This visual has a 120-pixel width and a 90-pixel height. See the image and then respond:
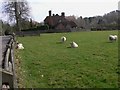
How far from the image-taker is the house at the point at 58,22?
117750mm

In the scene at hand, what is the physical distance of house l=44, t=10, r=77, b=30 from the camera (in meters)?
118

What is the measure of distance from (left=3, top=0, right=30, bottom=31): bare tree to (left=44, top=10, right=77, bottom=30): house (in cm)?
3217

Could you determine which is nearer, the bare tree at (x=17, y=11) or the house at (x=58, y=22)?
the bare tree at (x=17, y=11)

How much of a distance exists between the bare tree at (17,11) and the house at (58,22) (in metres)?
32.2

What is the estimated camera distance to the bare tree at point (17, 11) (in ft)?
274

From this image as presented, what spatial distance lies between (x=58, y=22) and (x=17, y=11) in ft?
121

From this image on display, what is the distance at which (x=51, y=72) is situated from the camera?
12.0 meters

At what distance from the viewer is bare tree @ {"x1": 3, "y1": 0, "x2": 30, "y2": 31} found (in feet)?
274

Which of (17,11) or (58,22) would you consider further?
(58,22)

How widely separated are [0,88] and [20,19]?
78.3 metres

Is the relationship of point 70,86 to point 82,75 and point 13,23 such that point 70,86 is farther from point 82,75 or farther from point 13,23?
point 13,23

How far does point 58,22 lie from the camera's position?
389ft

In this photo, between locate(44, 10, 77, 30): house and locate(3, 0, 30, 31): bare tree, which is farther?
locate(44, 10, 77, 30): house

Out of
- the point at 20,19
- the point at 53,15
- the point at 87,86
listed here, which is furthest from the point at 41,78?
the point at 53,15
